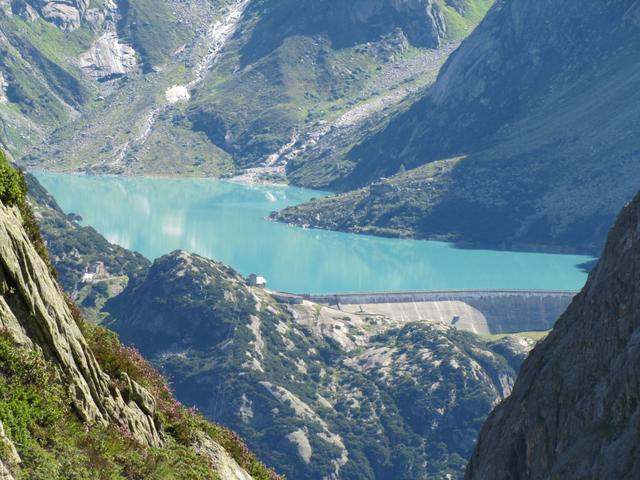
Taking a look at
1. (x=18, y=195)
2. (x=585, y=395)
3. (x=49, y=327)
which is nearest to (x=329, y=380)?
(x=585, y=395)

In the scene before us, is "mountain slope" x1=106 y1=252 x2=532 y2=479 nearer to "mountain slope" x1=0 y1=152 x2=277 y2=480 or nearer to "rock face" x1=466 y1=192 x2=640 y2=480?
"rock face" x1=466 y1=192 x2=640 y2=480

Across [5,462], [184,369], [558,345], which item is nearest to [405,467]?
[184,369]

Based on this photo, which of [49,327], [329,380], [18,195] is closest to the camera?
[49,327]

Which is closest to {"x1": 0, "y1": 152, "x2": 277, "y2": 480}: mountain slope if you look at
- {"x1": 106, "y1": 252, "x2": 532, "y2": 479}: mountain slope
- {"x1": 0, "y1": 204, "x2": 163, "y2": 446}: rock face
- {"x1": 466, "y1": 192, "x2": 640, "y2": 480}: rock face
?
{"x1": 0, "y1": 204, "x2": 163, "y2": 446}: rock face

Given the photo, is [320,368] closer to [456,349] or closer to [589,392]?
[456,349]

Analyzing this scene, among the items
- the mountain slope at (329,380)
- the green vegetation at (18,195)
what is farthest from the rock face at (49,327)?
the mountain slope at (329,380)

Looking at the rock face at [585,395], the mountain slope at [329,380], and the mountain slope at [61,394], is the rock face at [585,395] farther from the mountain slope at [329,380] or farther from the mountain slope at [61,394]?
the mountain slope at [329,380]

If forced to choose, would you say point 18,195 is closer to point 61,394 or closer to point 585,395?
point 61,394
